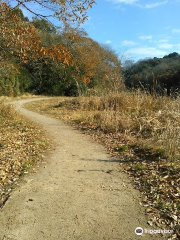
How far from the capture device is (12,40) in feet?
15.4

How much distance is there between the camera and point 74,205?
10.6ft

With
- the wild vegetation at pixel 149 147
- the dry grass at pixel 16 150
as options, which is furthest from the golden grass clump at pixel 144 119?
the dry grass at pixel 16 150

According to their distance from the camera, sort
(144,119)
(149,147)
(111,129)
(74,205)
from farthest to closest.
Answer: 1. (111,129)
2. (144,119)
3. (149,147)
4. (74,205)

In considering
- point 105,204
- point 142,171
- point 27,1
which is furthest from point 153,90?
point 105,204

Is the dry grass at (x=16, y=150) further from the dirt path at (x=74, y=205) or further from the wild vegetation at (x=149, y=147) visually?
the wild vegetation at (x=149, y=147)

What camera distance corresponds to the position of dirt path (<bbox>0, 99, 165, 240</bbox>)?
2723mm

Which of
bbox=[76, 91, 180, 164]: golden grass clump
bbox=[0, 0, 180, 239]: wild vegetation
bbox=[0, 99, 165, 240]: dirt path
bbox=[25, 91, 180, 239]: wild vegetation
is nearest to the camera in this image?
bbox=[0, 99, 165, 240]: dirt path

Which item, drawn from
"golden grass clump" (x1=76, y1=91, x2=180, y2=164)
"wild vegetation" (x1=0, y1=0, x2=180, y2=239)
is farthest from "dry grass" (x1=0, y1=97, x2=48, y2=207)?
"golden grass clump" (x1=76, y1=91, x2=180, y2=164)

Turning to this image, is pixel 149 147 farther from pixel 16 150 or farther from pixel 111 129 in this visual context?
pixel 16 150

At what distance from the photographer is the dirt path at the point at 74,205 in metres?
2.72

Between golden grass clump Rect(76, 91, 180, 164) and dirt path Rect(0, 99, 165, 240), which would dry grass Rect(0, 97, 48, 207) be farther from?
golden grass clump Rect(76, 91, 180, 164)

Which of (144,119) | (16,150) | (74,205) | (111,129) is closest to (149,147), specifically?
(144,119)

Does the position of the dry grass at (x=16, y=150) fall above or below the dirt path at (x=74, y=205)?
above

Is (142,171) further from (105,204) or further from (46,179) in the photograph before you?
(46,179)
